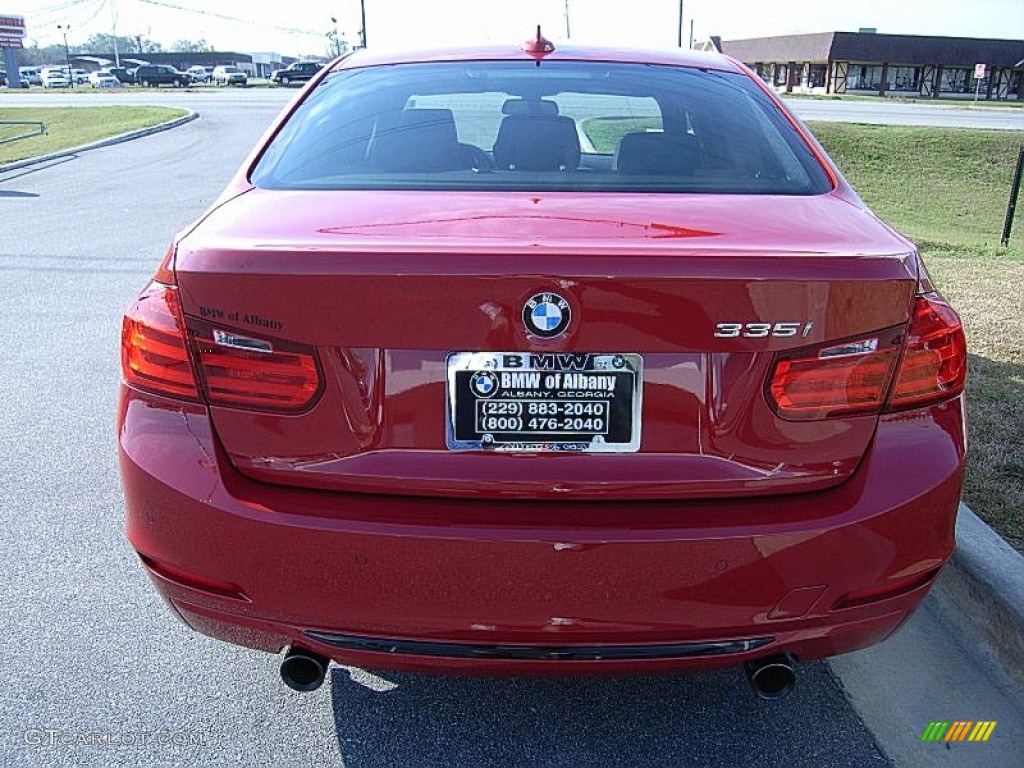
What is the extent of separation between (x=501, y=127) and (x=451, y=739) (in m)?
1.81

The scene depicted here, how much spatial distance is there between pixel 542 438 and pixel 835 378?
1.98 ft

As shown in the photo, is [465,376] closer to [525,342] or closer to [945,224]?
[525,342]

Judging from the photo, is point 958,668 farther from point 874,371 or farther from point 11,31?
point 11,31

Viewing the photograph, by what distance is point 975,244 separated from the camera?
432 inches

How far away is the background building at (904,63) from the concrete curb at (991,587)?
204 feet

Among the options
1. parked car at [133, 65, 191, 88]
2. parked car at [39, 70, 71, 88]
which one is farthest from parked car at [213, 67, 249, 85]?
parked car at [39, 70, 71, 88]

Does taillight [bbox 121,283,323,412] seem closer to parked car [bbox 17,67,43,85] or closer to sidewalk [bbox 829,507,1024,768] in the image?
sidewalk [bbox 829,507,1024,768]

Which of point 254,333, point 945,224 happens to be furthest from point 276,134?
point 945,224

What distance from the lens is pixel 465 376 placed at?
1864 mm

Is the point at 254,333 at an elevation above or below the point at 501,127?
below

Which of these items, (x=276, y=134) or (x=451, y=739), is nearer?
(x=451, y=739)

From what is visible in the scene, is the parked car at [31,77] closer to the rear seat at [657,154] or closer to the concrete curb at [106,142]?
the concrete curb at [106,142]

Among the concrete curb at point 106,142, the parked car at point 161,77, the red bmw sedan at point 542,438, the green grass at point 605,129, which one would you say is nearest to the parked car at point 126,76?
the parked car at point 161,77

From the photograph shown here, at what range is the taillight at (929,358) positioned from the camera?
6.49 feet
